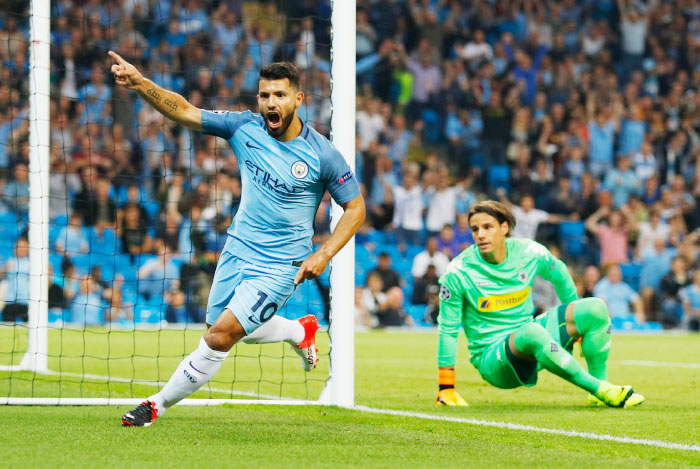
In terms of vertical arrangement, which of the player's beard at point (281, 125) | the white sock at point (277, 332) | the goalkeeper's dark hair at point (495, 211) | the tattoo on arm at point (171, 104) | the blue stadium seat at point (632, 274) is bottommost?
the blue stadium seat at point (632, 274)

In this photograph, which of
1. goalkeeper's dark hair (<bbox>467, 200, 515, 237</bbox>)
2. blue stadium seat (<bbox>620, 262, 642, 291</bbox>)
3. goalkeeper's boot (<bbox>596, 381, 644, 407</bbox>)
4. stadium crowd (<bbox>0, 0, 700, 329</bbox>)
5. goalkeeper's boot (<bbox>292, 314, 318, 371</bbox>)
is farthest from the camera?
blue stadium seat (<bbox>620, 262, 642, 291</bbox>)

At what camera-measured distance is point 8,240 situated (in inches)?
724

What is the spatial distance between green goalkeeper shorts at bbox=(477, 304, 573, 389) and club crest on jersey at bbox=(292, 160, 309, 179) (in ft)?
7.46

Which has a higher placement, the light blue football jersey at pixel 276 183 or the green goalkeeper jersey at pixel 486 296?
the light blue football jersey at pixel 276 183

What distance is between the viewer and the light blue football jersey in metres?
6.04

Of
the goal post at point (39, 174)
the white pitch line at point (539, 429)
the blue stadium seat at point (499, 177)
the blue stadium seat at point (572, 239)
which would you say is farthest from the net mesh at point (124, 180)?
the white pitch line at point (539, 429)

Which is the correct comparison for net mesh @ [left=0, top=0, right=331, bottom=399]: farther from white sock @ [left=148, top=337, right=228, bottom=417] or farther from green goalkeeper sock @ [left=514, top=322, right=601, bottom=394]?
white sock @ [left=148, top=337, right=228, bottom=417]

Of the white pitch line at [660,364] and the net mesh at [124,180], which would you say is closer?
the white pitch line at [660,364]

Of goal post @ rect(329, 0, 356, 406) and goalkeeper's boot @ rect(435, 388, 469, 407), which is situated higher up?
goal post @ rect(329, 0, 356, 406)

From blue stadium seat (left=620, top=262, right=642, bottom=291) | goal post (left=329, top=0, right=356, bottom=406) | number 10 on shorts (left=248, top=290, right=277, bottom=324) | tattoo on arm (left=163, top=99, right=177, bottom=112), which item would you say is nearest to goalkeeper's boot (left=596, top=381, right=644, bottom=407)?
goal post (left=329, top=0, right=356, bottom=406)

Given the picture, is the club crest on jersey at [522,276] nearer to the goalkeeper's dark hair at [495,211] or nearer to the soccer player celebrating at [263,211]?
the goalkeeper's dark hair at [495,211]

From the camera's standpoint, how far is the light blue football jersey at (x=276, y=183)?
6.04 meters

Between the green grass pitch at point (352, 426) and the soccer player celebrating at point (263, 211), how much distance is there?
0.47 meters

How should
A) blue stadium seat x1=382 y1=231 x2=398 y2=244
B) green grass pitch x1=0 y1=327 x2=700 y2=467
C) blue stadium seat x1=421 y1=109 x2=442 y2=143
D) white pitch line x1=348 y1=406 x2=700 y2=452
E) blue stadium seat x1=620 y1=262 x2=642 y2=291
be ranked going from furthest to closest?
blue stadium seat x1=421 y1=109 x2=442 y2=143 → blue stadium seat x1=620 y1=262 x2=642 y2=291 → blue stadium seat x1=382 y1=231 x2=398 y2=244 → white pitch line x1=348 y1=406 x2=700 y2=452 → green grass pitch x1=0 y1=327 x2=700 y2=467
